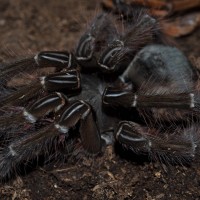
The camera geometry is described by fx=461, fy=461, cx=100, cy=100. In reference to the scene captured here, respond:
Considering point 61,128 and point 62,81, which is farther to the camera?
point 62,81

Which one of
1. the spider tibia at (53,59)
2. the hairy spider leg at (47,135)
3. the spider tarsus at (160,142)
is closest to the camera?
the hairy spider leg at (47,135)

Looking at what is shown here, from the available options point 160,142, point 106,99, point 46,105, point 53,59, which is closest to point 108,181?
point 160,142

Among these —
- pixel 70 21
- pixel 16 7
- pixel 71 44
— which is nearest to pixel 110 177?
pixel 71 44

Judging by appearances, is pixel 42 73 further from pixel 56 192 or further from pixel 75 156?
pixel 56 192

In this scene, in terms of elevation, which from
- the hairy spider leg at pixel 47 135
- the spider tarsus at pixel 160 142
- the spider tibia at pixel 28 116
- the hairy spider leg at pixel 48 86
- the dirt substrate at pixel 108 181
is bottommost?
the dirt substrate at pixel 108 181

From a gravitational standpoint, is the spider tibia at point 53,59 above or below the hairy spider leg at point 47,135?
above

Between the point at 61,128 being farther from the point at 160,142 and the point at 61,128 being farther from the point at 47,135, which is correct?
the point at 160,142

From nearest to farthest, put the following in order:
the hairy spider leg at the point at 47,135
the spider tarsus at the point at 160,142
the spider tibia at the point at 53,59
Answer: the hairy spider leg at the point at 47,135
the spider tarsus at the point at 160,142
the spider tibia at the point at 53,59

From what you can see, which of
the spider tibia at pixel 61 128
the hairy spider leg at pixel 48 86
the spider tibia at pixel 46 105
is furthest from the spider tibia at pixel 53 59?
the spider tibia at pixel 61 128

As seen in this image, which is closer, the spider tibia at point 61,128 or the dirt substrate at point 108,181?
the spider tibia at point 61,128

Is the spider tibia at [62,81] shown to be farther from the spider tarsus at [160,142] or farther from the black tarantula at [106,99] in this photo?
the spider tarsus at [160,142]
